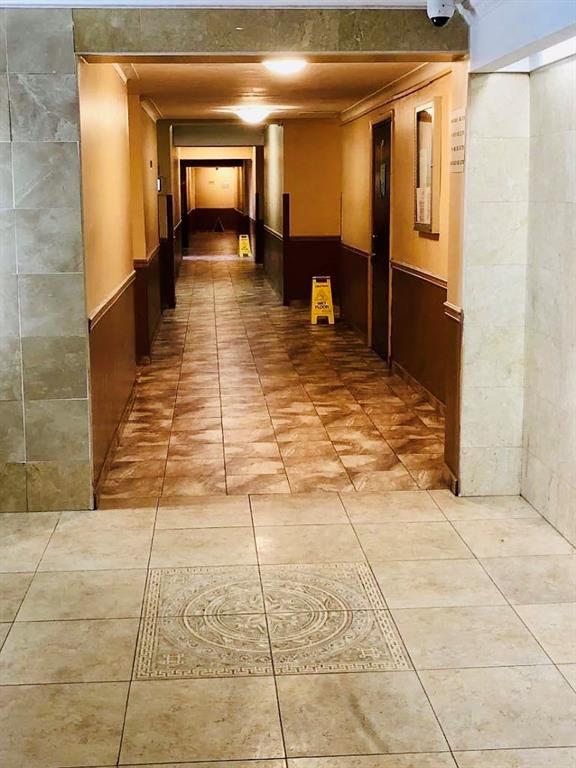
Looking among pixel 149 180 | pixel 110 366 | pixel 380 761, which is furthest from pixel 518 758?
pixel 149 180

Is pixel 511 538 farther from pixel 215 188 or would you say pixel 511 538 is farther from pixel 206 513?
pixel 215 188

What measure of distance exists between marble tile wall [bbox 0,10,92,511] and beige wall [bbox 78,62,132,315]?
0.53 feet

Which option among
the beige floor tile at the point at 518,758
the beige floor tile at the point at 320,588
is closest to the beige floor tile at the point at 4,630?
the beige floor tile at the point at 320,588

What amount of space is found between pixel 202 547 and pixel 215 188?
2929cm

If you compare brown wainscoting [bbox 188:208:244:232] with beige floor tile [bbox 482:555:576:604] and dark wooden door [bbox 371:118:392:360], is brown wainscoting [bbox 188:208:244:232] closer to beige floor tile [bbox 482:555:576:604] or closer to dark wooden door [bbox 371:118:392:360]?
dark wooden door [bbox 371:118:392:360]

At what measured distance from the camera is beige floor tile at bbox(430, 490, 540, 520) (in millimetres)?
5055

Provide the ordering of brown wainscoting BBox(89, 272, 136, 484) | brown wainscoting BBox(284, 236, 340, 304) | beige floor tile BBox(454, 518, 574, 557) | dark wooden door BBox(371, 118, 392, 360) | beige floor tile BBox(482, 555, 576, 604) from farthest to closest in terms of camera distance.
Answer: brown wainscoting BBox(284, 236, 340, 304)
dark wooden door BBox(371, 118, 392, 360)
brown wainscoting BBox(89, 272, 136, 484)
beige floor tile BBox(454, 518, 574, 557)
beige floor tile BBox(482, 555, 576, 604)

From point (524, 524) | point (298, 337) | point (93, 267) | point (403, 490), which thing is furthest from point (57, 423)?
point (298, 337)

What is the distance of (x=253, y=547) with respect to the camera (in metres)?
4.64

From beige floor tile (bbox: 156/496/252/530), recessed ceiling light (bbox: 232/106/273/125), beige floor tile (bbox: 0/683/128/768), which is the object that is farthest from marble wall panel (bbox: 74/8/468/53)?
recessed ceiling light (bbox: 232/106/273/125)

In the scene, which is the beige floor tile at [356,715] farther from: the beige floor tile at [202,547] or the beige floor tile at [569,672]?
the beige floor tile at [202,547]

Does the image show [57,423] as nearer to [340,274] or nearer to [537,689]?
[537,689]

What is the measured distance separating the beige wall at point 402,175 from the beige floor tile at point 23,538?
259 cm

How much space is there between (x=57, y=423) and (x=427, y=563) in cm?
202
